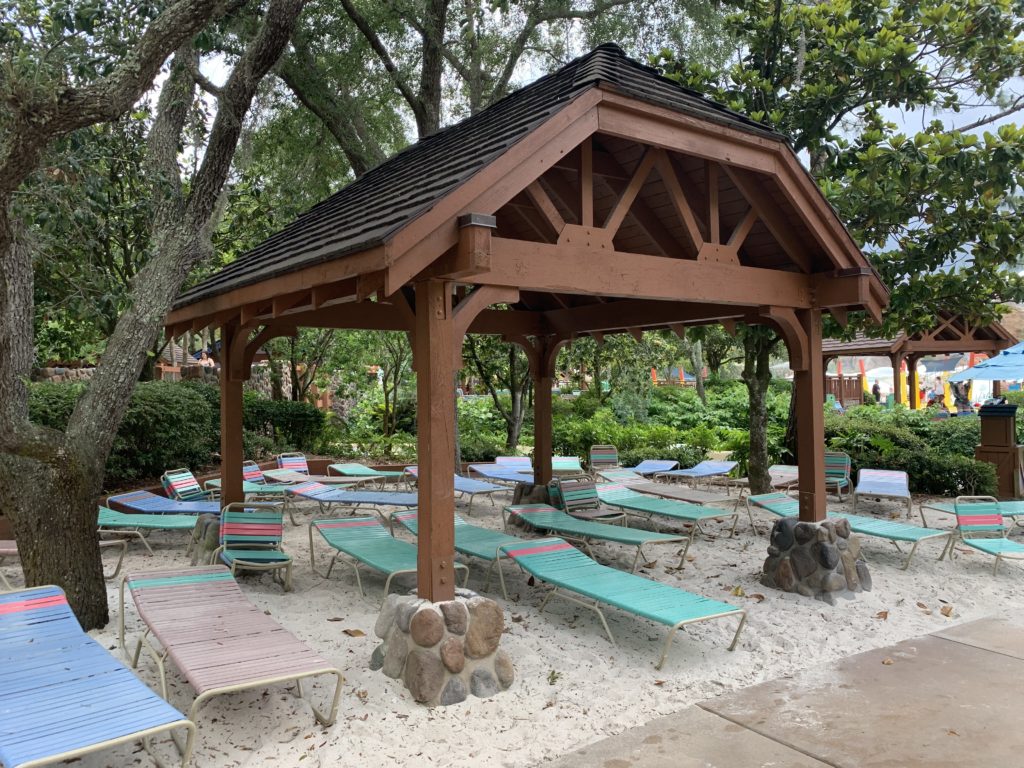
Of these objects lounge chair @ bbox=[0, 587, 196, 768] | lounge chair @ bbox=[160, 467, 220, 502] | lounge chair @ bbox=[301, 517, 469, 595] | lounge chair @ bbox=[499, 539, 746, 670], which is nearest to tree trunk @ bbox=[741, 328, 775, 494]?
lounge chair @ bbox=[499, 539, 746, 670]

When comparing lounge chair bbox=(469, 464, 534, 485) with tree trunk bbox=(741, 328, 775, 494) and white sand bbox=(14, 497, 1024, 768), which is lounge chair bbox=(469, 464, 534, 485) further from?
tree trunk bbox=(741, 328, 775, 494)

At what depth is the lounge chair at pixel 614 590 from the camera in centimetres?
518

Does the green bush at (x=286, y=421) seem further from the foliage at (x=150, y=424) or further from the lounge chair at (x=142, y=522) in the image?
the lounge chair at (x=142, y=522)

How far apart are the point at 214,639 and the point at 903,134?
30.9ft

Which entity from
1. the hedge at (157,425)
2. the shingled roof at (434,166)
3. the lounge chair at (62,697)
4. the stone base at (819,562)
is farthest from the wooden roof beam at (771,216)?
the hedge at (157,425)

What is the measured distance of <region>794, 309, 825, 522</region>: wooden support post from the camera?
7008 mm

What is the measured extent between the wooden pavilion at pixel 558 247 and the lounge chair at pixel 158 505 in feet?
5.13

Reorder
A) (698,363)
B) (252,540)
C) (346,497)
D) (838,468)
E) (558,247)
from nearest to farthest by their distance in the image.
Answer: (558,247) → (252,540) → (346,497) → (838,468) → (698,363)

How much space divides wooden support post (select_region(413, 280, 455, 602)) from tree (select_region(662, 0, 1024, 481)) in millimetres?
6786

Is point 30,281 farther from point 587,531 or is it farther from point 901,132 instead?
point 901,132

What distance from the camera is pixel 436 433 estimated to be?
16.0 ft

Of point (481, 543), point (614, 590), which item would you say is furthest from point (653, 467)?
point (614, 590)

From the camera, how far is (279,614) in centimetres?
601

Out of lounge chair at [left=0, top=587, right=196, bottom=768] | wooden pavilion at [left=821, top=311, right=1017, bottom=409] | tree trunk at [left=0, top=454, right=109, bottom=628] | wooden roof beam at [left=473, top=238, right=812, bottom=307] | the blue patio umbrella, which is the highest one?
wooden pavilion at [left=821, top=311, right=1017, bottom=409]
